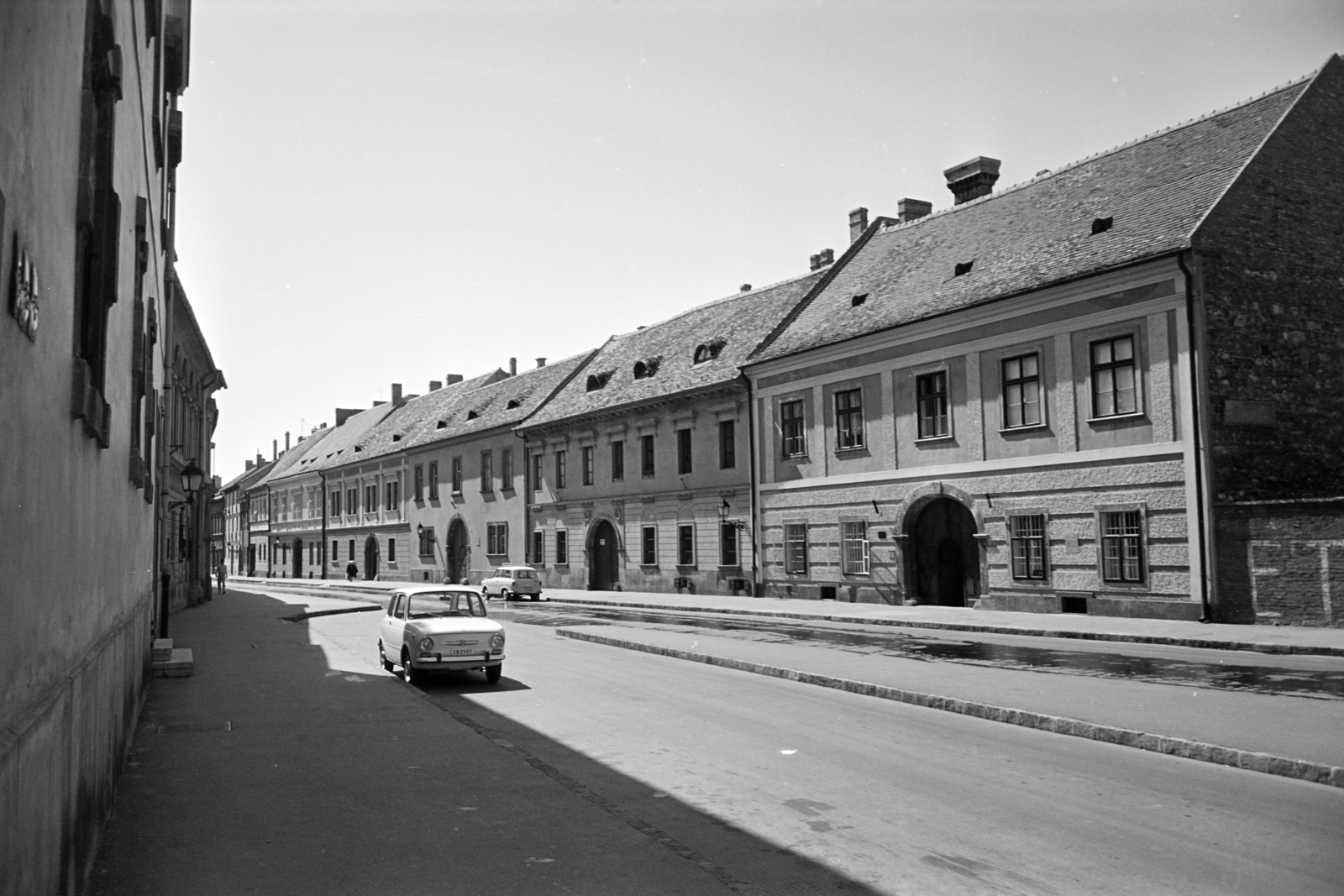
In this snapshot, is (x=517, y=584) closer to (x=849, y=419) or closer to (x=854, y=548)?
(x=854, y=548)

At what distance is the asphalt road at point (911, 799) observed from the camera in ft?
20.4

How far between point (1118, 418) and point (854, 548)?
9792 millimetres

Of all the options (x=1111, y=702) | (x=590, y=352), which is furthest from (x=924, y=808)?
→ (x=590, y=352)

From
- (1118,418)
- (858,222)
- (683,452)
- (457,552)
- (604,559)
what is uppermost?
(858,222)

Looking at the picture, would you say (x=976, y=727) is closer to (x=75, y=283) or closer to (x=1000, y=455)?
(x=75, y=283)

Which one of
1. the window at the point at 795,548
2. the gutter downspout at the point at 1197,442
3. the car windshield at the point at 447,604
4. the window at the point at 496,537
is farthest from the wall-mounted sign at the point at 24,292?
the window at the point at 496,537

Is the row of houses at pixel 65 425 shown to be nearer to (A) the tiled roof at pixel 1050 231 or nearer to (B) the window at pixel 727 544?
(A) the tiled roof at pixel 1050 231

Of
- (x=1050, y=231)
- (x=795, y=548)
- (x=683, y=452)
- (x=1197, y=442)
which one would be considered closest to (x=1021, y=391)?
(x=1050, y=231)

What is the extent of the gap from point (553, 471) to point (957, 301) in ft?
83.2

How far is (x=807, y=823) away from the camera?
7.37 metres

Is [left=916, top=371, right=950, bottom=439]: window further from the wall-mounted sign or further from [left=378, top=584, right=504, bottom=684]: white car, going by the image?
the wall-mounted sign

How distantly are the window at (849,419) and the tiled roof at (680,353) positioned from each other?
5641 millimetres

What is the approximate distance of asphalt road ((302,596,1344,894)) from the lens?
621 cm

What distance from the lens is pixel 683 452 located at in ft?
136
